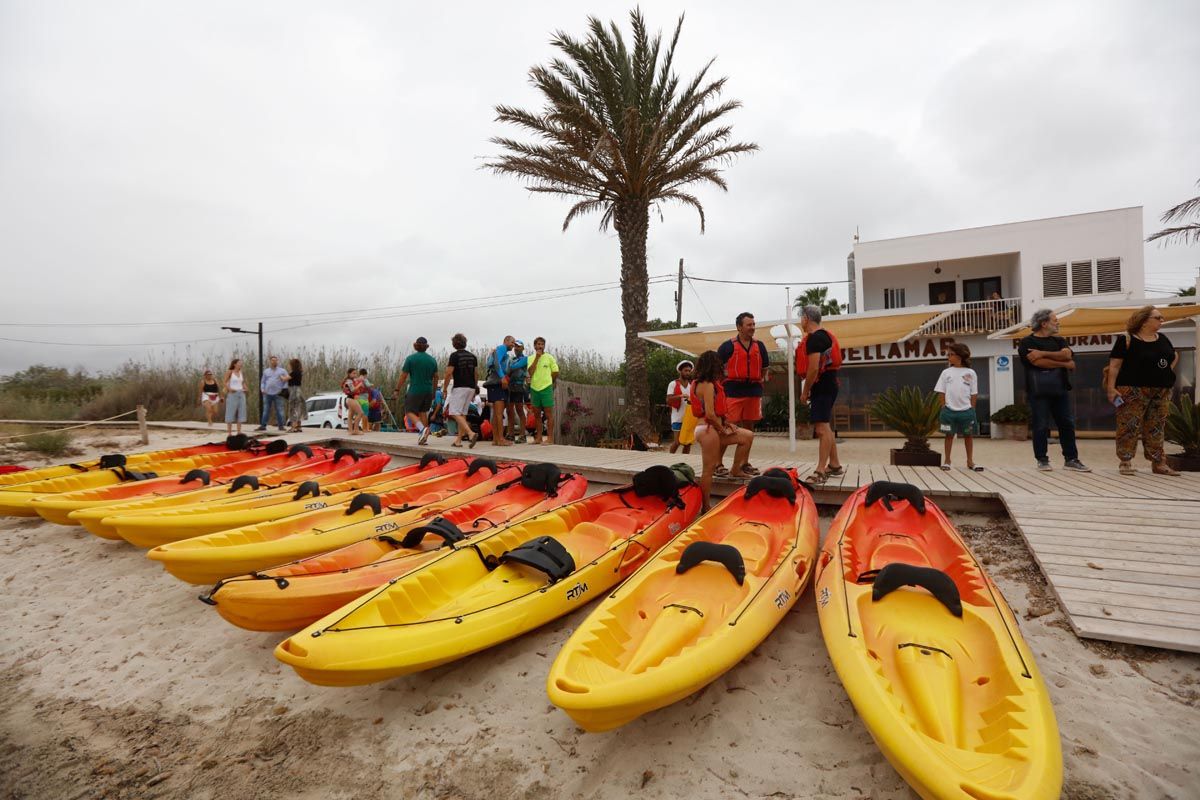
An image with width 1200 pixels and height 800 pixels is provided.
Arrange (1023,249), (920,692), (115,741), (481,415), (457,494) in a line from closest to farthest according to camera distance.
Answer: (920,692) < (115,741) < (457,494) < (481,415) < (1023,249)

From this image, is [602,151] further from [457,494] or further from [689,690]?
[689,690]

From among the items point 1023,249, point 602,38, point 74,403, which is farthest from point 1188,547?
point 74,403

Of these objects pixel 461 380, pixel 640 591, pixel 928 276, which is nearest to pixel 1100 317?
pixel 928 276

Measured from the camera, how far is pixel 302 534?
5070mm

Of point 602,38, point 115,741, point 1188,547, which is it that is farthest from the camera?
point 602,38

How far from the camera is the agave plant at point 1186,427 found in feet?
20.1

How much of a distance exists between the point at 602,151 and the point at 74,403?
21073mm

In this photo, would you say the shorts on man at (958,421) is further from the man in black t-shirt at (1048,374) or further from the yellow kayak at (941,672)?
the yellow kayak at (941,672)

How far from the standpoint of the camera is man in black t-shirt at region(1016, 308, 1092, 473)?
601 cm

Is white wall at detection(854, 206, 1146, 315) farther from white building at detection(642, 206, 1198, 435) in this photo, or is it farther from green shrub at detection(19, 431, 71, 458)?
green shrub at detection(19, 431, 71, 458)

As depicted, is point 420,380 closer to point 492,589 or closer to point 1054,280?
point 492,589

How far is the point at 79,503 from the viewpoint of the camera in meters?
6.44

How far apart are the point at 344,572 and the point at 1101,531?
5.48 meters

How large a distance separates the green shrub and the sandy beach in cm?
891
